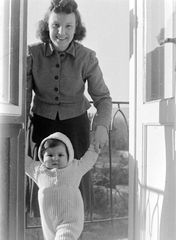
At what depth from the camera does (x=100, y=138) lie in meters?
1.33

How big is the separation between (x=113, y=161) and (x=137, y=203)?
27 cm

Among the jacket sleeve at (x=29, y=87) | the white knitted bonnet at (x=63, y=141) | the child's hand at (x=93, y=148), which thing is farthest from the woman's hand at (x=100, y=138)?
the jacket sleeve at (x=29, y=87)

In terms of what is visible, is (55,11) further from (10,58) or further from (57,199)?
(57,199)

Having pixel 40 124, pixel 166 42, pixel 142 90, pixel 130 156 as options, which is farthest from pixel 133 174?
pixel 166 42

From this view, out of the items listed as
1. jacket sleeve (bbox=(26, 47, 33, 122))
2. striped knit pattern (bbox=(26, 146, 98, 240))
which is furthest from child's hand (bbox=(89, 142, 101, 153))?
jacket sleeve (bbox=(26, 47, 33, 122))

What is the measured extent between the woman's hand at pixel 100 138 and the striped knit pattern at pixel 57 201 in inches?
5.2

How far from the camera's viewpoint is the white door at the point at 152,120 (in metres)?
1.44

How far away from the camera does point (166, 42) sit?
4.67 ft

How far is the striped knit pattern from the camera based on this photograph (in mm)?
1246

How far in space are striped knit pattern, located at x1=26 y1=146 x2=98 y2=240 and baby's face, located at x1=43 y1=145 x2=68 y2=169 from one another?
0.02 metres

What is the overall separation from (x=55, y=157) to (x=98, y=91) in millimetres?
310

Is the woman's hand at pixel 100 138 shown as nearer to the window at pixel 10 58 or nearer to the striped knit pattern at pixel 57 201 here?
the striped knit pattern at pixel 57 201

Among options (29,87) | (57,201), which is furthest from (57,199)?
(29,87)

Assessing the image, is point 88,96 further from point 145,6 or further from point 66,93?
point 145,6
